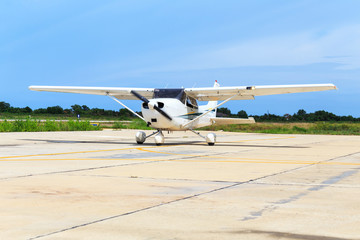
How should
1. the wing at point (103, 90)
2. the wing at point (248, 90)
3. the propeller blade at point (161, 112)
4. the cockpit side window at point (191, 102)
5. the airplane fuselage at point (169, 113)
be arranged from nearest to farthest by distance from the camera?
1. the propeller blade at point (161, 112)
2. the airplane fuselage at point (169, 113)
3. the wing at point (248, 90)
4. the cockpit side window at point (191, 102)
5. the wing at point (103, 90)

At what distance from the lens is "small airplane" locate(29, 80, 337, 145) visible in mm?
17484

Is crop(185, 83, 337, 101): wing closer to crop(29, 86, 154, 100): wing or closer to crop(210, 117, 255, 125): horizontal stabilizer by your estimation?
crop(210, 117, 255, 125): horizontal stabilizer

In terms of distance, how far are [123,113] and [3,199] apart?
252 feet

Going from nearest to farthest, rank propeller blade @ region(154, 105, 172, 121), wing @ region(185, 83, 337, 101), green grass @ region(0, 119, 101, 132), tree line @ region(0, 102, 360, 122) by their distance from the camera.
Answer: propeller blade @ region(154, 105, 172, 121) < wing @ region(185, 83, 337, 101) < green grass @ region(0, 119, 101, 132) < tree line @ region(0, 102, 360, 122)

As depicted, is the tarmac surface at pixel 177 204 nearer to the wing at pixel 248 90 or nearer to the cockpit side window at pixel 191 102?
the wing at pixel 248 90

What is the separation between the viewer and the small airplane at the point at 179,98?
17.5 meters

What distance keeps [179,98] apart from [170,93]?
1.39 ft

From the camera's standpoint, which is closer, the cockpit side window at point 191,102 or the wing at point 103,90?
the cockpit side window at point 191,102

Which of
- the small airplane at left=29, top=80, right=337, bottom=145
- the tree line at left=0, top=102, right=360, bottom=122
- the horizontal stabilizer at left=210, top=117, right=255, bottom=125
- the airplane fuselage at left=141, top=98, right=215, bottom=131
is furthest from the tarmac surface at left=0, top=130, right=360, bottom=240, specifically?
the tree line at left=0, top=102, right=360, bottom=122

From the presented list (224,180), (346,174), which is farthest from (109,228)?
(346,174)

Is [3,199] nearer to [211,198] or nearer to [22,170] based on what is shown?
[211,198]

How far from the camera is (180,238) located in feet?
12.2

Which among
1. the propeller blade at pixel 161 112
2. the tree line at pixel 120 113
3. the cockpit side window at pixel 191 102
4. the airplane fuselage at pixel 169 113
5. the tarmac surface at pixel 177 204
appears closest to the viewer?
the tarmac surface at pixel 177 204

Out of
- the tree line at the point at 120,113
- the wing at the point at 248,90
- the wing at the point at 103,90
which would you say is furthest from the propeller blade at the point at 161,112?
the tree line at the point at 120,113
